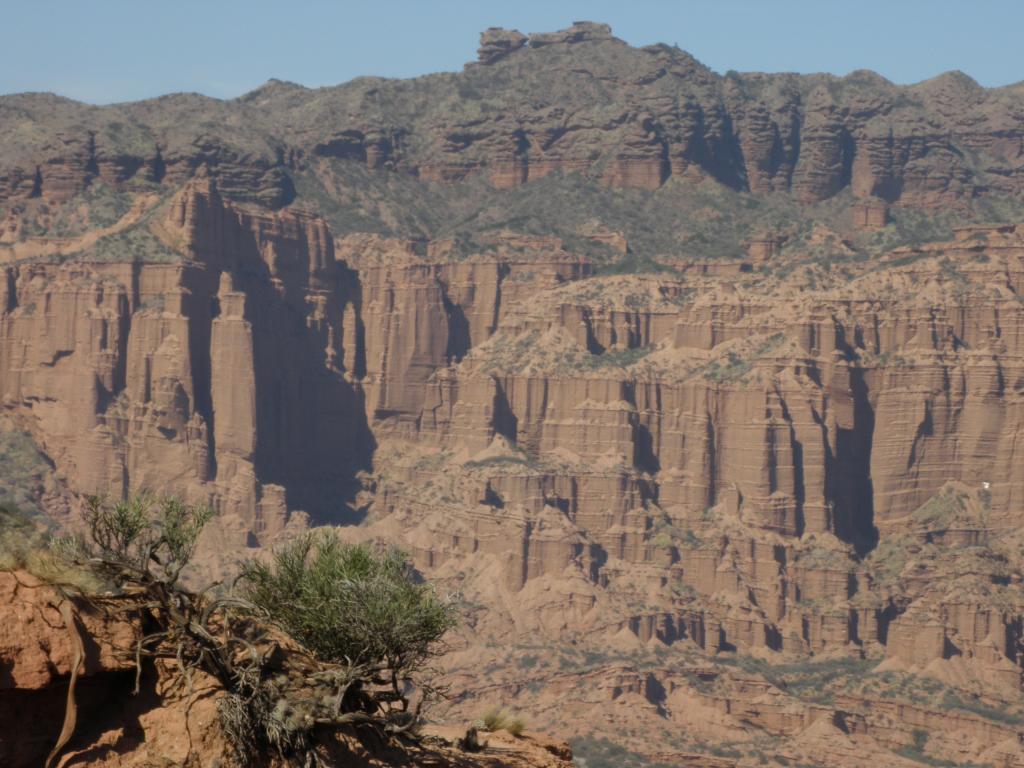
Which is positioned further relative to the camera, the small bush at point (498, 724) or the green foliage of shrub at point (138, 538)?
the small bush at point (498, 724)

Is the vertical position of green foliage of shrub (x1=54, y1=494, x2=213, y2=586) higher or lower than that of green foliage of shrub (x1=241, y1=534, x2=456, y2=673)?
higher

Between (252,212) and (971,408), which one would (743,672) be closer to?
(971,408)

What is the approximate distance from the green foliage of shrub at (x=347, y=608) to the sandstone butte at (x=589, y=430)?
80474mm

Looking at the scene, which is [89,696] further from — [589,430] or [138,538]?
[589,430]

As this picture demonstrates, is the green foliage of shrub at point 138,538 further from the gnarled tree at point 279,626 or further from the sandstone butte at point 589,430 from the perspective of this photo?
the sandstone butte at point 589,430

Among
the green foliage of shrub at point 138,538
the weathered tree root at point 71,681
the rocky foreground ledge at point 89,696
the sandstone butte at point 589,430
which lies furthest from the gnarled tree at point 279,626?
the sandstone butte at point 589,430

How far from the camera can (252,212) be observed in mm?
166875

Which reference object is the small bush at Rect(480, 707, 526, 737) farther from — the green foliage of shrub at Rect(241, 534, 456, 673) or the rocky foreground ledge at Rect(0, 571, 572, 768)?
the rocky foreground ledge at Rect(0, 571, 572, 768)

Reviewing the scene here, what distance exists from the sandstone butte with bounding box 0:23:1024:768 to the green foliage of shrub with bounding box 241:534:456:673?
80474 mm

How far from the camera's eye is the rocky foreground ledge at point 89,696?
74.3 ft

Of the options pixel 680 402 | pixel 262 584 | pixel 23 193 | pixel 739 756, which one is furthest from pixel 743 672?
pixel 262 584

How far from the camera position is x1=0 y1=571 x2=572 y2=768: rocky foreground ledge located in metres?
22.7

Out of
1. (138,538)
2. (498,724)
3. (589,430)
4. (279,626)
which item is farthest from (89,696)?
(589,430)

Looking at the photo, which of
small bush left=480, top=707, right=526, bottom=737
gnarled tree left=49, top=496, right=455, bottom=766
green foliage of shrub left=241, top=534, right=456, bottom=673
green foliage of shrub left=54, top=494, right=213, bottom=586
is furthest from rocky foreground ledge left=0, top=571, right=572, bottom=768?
small bush left=480, top=707, right=526, bottom=737
